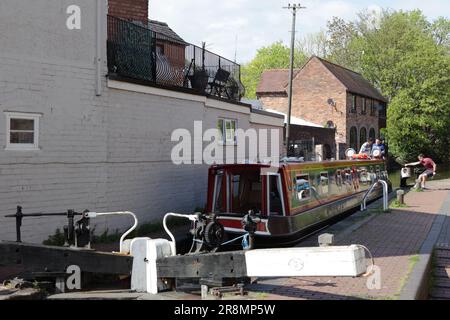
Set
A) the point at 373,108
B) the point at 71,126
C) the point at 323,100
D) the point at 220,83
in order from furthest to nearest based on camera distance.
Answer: the point at 373,108 → the point at 323,100 → the point at 220,83 → the point at 71,126

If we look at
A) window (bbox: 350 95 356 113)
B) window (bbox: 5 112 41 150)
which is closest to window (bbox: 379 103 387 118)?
window (bbox: 350 95 356 113)

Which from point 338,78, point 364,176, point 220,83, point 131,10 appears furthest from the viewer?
point 338,78

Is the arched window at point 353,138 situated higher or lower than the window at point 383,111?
lower

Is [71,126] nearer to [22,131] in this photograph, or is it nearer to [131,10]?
[22,131]

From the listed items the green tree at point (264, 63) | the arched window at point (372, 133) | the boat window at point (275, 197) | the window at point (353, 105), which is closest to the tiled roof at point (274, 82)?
the window at point (353, 105)

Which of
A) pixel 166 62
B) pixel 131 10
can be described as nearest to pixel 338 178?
pixel 166 62

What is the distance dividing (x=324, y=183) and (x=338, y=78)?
30.0m

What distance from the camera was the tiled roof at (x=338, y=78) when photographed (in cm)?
4326

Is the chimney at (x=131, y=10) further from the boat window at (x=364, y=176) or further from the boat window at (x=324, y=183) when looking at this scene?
the boat window at (x=364, y=176)

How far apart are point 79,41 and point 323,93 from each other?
33437mm

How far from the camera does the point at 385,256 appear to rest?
29.1 ft

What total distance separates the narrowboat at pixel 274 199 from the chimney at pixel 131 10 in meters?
6.64

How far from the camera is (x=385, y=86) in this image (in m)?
51.8
